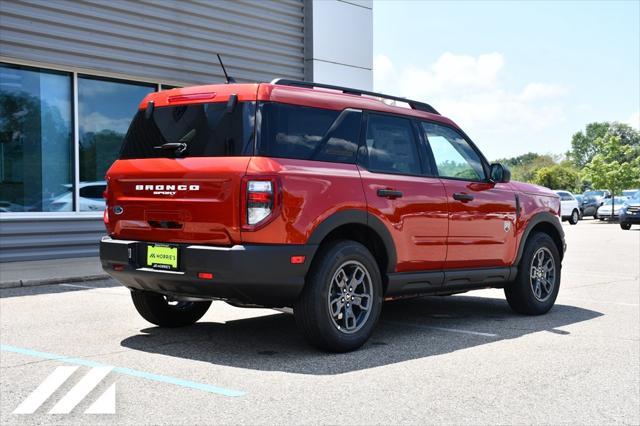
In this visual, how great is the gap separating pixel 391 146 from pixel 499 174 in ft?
4.76

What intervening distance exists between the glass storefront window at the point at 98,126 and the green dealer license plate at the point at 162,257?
763 centimetres

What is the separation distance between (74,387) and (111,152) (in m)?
9.18

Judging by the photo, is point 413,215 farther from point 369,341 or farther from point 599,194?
point 599,194

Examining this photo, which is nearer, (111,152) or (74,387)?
(74,387)

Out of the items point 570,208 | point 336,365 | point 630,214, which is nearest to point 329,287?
point 336,365

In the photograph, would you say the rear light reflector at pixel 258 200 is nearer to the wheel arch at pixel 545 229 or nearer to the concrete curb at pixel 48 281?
the wheel arch at pixel 545 229

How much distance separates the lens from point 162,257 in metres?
5.73

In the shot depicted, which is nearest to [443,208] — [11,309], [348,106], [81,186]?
[348,106]

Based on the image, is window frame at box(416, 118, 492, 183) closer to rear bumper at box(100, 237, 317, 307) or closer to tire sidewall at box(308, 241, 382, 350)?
tire sidewall at box(308, 241, 382, 350)

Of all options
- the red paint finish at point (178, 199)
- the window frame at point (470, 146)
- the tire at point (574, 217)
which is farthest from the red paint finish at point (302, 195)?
the tire at point (574, 217)

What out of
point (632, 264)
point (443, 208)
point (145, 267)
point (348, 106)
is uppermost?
point (348, 106)

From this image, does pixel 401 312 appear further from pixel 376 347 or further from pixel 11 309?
pixel 11 309

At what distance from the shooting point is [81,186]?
42.4 ft

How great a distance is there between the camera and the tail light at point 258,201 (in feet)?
17.6
